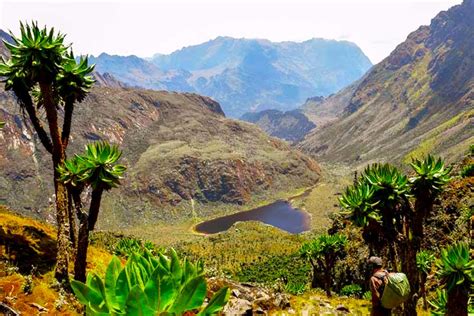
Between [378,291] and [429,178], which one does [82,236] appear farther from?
[429,178]

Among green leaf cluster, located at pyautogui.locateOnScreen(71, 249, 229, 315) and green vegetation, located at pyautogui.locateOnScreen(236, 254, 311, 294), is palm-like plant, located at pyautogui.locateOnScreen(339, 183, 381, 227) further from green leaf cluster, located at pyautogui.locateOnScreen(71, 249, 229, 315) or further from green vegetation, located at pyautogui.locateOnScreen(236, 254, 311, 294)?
green vegetation, located at pyautogui.locateOnScreen(236, 254, 311, 294)

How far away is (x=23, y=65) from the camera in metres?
15.4

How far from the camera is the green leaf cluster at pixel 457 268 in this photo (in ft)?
35.3

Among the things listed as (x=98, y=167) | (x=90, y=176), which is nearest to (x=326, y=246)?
(x=98, y=167)

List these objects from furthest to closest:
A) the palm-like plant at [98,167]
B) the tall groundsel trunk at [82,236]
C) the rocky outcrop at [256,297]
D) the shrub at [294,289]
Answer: the shrub at [294,289]
the rocky outcrop at [256,297]
the tall groundsel trunk at [82,236]
the palm-like plant at [98,167]

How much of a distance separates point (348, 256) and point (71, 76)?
31.9 m

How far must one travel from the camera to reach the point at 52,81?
16438mm

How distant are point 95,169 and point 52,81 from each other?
4.71m

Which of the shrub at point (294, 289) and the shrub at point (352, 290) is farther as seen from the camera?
the shrub at point (352, 290)

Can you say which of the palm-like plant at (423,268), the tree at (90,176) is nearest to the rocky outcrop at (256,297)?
the tree at (90,176)

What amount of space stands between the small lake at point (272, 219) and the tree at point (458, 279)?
453 ft

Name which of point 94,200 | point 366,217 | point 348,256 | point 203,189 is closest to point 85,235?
point 94,200

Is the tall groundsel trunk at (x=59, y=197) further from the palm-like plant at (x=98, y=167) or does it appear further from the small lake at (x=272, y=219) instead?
the small lake at (x=272, y=219)

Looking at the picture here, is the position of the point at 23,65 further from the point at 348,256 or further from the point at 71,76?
the point at 348,256
